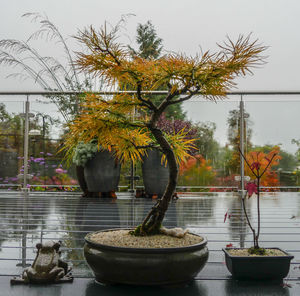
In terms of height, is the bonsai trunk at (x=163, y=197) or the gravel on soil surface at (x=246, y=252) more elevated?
the bonsai trunk at (x=163, y=197)

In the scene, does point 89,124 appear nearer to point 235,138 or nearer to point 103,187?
point 103,187

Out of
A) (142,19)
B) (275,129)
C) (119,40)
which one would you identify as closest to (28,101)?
(275,129)

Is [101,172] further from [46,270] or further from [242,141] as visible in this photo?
[46,270]

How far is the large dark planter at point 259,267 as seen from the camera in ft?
4.76

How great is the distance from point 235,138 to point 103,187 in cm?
188

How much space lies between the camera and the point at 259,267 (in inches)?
57.6

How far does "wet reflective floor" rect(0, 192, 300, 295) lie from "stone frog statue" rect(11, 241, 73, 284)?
0.05 m

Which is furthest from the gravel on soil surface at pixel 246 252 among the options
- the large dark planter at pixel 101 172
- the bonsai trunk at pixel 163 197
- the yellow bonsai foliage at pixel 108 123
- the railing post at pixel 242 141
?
the railing post at pixel 242 141

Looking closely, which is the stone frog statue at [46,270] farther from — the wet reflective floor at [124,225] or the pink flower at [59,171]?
the pink flower at [59,171]

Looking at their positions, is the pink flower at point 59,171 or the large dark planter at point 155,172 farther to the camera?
the pink flower at point 59,171

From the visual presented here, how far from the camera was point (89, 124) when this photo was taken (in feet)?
4.78

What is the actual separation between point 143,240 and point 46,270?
0.40 meters

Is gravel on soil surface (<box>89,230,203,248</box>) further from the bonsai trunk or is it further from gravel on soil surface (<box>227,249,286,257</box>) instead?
gravel on soil surface (<box>227,249,286,257</box>)

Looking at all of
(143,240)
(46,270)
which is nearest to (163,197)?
(143,240)
